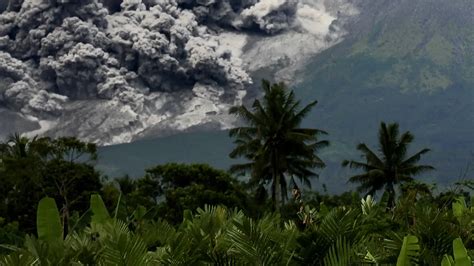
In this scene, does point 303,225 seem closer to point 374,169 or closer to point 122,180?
point 374,169

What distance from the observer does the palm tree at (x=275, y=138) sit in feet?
127

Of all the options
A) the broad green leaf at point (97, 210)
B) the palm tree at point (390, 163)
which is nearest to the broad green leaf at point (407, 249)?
the broad green leaf at point (97, 210)

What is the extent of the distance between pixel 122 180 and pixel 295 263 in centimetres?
5428

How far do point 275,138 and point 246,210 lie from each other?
31176mm

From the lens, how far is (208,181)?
50.3 meters

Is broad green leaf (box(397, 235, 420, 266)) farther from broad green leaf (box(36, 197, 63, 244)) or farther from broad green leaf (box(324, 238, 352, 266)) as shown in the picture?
broad green leaf (box(36, 197, 63, 244))

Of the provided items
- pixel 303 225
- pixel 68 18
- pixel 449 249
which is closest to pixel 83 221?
pixel 303 225

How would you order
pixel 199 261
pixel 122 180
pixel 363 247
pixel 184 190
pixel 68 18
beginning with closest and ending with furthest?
pixel 199 261 → pixel 363 247 → pixel 184 190 → pixel 122 180 → pixel 68 18

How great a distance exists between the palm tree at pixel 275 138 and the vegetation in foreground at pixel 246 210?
0.29ft

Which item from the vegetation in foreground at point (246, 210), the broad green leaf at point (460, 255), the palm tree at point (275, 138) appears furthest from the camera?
the palm tree at point (275, 138)

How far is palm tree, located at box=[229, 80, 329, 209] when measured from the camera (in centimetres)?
3859

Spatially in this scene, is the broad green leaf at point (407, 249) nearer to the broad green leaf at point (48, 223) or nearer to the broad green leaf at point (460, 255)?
the broad green leaf at point (460, 255)

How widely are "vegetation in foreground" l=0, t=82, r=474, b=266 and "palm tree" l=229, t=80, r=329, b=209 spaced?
0.29 feet

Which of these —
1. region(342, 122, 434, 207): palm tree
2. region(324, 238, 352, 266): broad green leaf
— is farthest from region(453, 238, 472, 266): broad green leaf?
region(342, 122, 434, 207): palm tree
